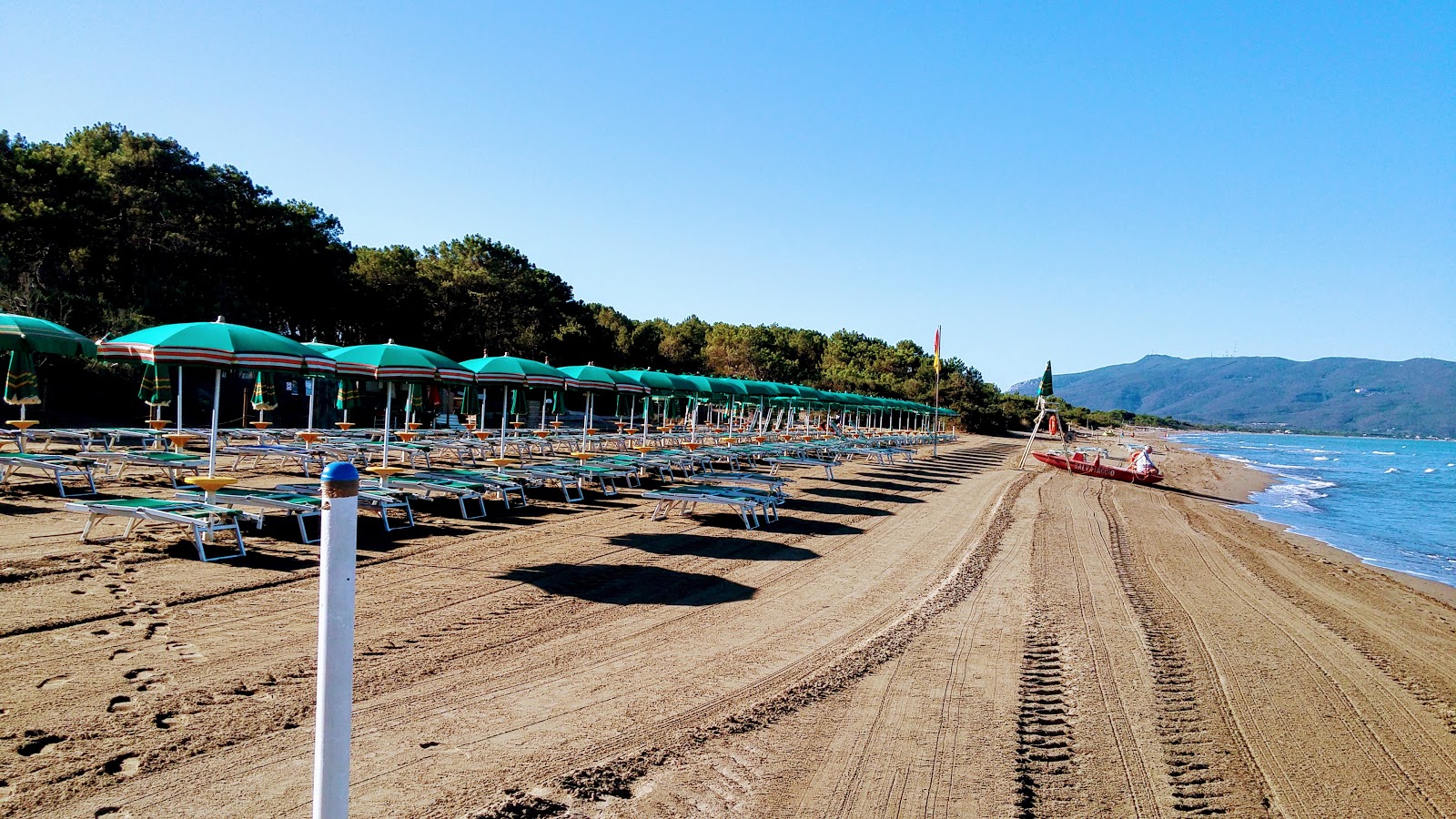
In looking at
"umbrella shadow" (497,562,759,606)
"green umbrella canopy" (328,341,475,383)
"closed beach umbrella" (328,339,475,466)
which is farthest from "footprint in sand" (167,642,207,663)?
"green umbrella canopy" (328,341,475,383)

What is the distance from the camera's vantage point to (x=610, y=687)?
4.45 meters

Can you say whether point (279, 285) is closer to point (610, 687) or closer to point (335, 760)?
point (610, 687)

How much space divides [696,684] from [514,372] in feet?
27.9

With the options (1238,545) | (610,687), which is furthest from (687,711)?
(1238,545)

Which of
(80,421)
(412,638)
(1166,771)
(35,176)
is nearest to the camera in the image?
(1166,771)

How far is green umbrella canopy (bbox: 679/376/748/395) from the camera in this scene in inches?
700

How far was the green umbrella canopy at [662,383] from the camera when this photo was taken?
1606 cm

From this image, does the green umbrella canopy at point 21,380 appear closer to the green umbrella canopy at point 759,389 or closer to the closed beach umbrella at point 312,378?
the closed beach umbrella at point 312,378

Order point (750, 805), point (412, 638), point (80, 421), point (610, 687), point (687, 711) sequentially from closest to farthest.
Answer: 1. point (750, 805)
2. point (687, 711)
3. point (610, 687)
4. point (412, 638)
5. point (80, 421)

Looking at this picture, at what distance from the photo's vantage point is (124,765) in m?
3.21

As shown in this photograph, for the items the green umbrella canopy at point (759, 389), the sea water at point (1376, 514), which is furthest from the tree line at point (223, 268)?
the sea water at point (1376, 514)

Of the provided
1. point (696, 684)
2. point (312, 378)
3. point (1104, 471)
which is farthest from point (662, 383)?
point (1104, 471)

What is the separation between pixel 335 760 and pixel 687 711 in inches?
109

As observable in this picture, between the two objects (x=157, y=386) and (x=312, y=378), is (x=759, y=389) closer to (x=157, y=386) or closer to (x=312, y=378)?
(x=312, y=378)
